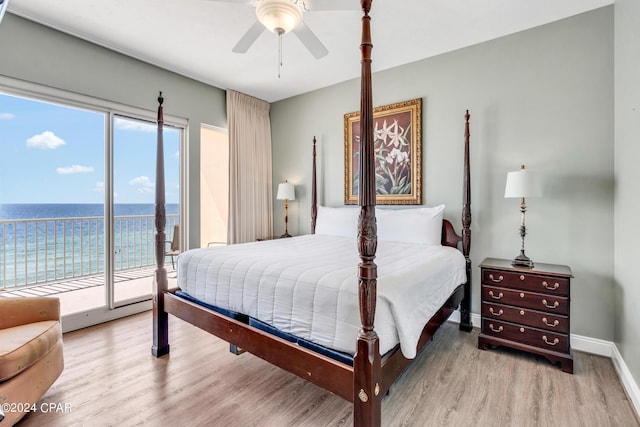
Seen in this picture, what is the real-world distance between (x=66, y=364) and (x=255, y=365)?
1.46m

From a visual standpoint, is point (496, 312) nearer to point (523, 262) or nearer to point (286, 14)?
point (523, 262)

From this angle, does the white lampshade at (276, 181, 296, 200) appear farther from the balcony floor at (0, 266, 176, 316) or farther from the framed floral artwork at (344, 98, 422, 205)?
the balcony floor at (0, 266, 176, 316)

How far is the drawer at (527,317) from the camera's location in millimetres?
2211

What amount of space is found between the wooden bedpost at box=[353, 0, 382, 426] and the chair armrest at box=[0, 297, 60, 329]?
2.14 metres

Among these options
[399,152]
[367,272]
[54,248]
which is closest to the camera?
[367,272]

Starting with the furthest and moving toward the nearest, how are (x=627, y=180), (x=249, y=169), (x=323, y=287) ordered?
(x=249, y=169) < (x=627, y=180) < (x=323, y=287)

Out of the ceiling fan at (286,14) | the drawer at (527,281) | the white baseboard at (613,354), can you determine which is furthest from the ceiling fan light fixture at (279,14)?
the white baseboard at (613,354)

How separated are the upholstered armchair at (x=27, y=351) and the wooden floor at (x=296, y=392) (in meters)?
0.19

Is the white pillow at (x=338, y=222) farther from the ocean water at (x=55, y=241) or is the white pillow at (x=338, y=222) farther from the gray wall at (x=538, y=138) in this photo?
the ocean water at (x=55, y=241)

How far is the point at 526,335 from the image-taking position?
2334 millimetres

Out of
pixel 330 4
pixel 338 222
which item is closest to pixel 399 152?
pixel 338 222

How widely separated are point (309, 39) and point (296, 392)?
2.58m

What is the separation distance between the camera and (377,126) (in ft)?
12.2

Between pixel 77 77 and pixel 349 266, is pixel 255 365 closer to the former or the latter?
pixel 349 266
